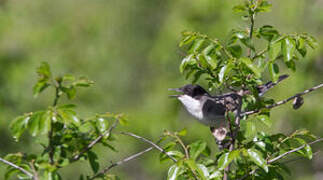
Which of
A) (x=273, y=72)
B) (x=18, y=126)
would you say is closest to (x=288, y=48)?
(x=273, y=72)

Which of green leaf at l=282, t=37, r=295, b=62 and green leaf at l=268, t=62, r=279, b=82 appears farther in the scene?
green leaf at l=268, t=62, r=279, b=82

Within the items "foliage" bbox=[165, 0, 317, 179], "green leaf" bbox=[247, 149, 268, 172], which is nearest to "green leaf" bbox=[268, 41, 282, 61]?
"foliage" bbox=[165, 0, 317, 179]

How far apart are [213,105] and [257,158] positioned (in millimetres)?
1436

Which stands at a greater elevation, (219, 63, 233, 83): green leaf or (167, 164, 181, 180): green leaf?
(219, 63, 233, 83): green leaf

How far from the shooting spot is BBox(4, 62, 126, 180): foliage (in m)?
2.20

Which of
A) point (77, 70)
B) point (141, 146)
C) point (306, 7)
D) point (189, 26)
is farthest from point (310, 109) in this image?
point (77, 70)

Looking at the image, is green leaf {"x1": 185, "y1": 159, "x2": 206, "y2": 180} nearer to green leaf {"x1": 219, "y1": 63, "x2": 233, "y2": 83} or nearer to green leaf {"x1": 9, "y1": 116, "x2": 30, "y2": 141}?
green leaf {"x1": 219, "y1": 63, "x2": 233, "y2": 83}

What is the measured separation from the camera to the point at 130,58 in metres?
10.8

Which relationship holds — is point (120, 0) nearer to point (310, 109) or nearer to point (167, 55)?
point (167, 55)

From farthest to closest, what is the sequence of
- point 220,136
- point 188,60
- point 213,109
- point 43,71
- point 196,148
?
point 213,109 < point 220,136 < point 196,148 < point 188,60 < point 43,71

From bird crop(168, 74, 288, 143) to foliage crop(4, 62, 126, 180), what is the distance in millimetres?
857

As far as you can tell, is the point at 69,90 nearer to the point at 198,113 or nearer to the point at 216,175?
the point at 216,175

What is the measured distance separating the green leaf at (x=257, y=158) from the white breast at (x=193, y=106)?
57.0 inches

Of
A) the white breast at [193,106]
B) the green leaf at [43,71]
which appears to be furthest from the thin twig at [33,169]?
the white breast at [193,106]
